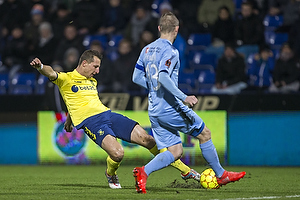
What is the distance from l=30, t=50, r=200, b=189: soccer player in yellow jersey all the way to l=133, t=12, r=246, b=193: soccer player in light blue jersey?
2.57 ft

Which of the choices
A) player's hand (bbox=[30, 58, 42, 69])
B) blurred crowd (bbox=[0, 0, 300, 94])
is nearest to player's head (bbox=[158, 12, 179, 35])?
player's hand (bbox=[30, 58, 42, 69])

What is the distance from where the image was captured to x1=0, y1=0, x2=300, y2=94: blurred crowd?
40.1 feet

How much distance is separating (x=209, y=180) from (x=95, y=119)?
1663mm

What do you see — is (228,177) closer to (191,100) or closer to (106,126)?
(191,100)

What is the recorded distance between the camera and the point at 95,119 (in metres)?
7.43

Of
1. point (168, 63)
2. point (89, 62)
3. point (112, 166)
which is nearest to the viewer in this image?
point (168, 63)

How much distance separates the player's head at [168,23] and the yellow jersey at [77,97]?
1.66 m

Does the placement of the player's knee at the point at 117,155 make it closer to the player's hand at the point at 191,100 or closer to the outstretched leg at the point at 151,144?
the outstretched leg at the point at 151,144

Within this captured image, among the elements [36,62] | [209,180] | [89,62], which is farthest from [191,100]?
[89,62]

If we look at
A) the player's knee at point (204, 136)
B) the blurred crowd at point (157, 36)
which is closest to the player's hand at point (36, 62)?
the player's knee at point (204, 136)

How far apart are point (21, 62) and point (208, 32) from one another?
4.77 meters

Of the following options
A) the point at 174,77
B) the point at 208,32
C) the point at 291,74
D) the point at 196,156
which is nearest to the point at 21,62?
the point at 208,32

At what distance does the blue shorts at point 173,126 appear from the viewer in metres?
6.45

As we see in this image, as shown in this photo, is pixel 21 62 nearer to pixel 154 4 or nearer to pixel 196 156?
pixel 154 4
